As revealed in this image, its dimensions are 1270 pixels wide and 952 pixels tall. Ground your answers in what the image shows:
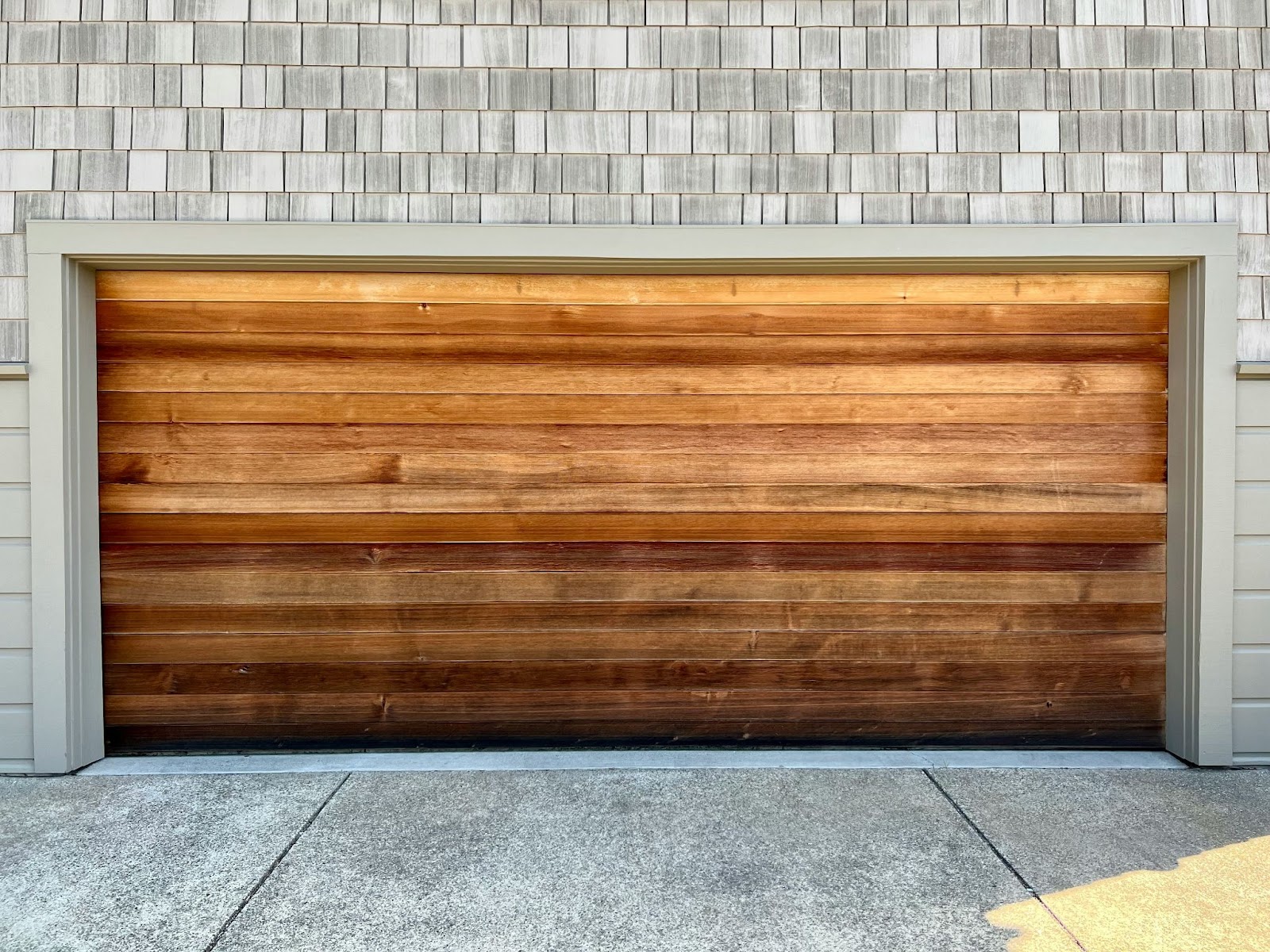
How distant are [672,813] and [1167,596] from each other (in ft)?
7.35

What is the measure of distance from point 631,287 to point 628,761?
75.5 inches

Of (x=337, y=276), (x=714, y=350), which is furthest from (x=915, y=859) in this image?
(x=337, y=276)

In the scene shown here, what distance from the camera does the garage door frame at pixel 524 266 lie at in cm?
302

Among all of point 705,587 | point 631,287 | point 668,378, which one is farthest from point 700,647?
point 631,287

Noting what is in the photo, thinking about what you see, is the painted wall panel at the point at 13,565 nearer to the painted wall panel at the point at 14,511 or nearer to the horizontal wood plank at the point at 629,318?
the painted wall panel at the point at 14,511

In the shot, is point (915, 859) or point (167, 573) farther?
point (167, 573)

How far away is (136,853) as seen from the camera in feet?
8.11

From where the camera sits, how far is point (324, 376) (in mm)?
3217

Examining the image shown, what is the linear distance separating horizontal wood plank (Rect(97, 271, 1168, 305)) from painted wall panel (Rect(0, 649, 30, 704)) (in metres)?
1.45

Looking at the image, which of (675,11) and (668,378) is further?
(668,378)

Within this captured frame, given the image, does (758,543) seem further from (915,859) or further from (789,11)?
(789,11)

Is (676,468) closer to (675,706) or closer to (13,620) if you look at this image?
(675,706)

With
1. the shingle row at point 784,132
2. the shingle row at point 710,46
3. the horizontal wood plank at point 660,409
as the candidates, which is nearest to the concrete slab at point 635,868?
the horizontal wood plank at point 660,409

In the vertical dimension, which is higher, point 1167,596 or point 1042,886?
point 1167,596
